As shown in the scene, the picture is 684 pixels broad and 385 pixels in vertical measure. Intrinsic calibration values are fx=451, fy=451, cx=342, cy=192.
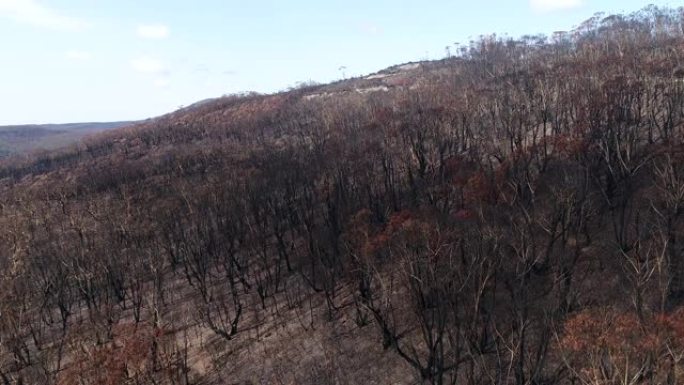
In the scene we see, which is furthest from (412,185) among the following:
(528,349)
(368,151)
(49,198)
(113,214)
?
(49,198)

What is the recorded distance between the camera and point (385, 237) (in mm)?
32438

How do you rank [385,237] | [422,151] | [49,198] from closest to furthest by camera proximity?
[385,237], [422,151], [49,198]

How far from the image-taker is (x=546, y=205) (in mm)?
36969

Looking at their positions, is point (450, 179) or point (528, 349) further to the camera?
point (450, 179)

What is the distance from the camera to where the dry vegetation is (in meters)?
22.1

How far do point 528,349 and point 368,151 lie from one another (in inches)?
1380

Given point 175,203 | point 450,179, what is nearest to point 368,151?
point 450,179

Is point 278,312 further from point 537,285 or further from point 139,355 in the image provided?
point 537,285

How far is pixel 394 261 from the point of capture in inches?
1096

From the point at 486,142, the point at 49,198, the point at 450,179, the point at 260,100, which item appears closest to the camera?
the point at 450,179

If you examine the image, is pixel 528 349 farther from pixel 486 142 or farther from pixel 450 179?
pixel 486 142

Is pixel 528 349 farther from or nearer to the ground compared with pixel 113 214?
nearer to the ground

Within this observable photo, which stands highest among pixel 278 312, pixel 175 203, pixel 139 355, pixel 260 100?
pixel 260 100

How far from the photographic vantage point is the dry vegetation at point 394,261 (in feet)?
72.4
